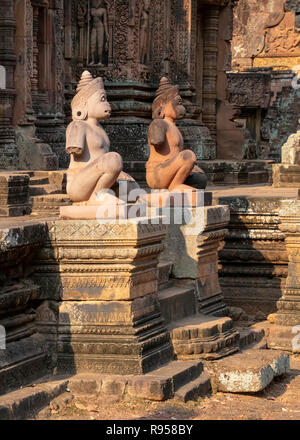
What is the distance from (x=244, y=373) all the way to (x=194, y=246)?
4.72 feet

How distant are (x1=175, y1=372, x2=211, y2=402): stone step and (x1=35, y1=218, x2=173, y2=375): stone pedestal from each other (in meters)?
0.26

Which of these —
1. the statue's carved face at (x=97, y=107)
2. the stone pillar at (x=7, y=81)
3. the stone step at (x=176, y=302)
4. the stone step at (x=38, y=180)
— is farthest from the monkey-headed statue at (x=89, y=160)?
the stone pillar at (x=7, y=81)

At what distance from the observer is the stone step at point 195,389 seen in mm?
6018

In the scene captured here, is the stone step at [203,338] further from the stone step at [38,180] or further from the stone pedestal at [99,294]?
the stone step at [38,180]

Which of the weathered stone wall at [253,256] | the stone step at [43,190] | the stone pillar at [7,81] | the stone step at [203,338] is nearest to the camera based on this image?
the stone step at [203,338]

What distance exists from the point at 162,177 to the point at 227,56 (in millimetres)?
8804

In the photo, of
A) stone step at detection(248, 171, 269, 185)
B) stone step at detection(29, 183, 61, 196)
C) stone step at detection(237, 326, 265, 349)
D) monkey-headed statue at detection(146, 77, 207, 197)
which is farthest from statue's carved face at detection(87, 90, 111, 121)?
stone step at detection(248, 171, 269, 185)

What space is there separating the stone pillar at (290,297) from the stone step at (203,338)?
1.05 m

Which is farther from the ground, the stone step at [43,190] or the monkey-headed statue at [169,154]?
the monkey-headed statue at [169,154]

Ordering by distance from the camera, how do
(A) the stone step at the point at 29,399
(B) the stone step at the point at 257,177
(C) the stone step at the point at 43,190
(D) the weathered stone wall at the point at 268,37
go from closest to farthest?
1. (A) the stone step at the point at 29,399
2. (C) the stone step at the point at 43,190
3. (B) the stone step at the point at 257,177
4. (D) the weathered stone wall at the point at 268,37

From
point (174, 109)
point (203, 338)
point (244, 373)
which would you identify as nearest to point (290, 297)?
point (203, 338)

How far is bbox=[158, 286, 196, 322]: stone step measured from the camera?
6941mm
